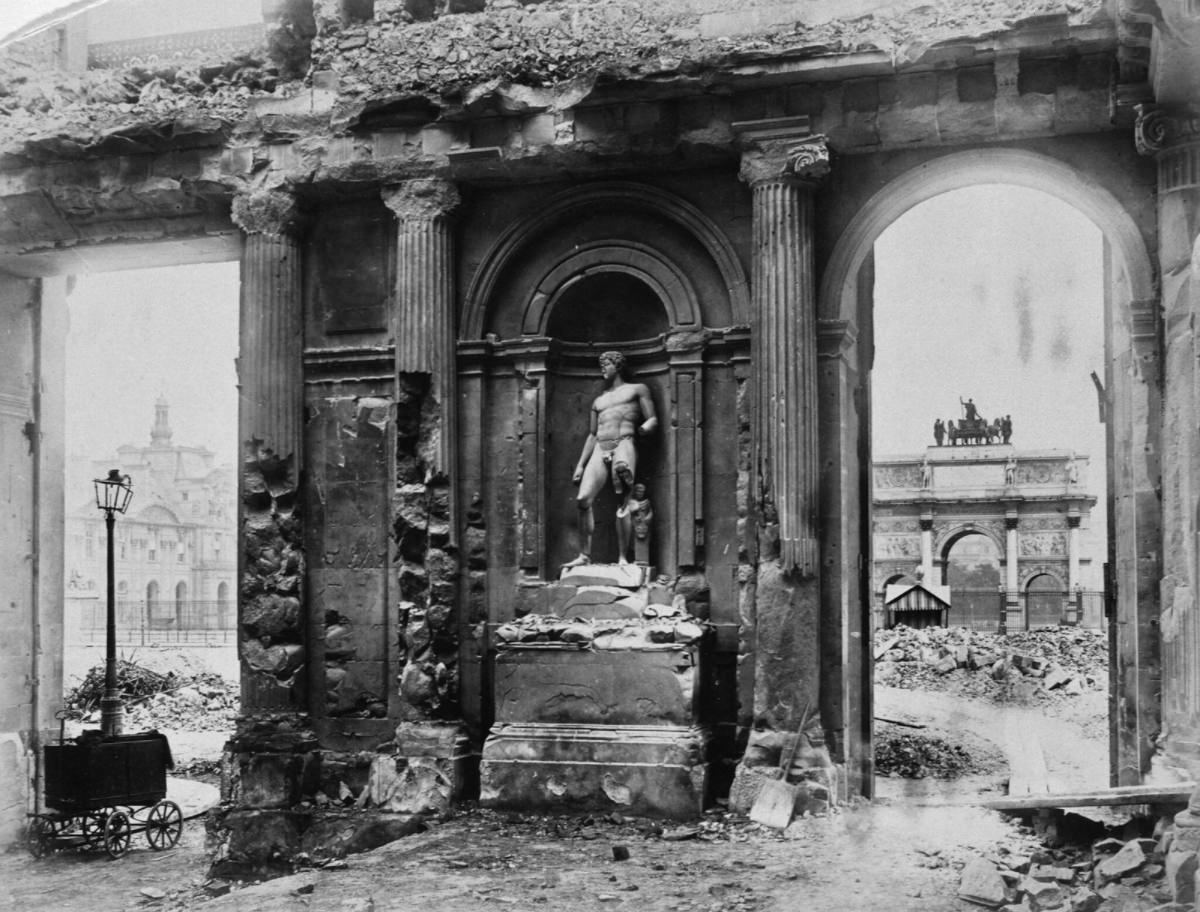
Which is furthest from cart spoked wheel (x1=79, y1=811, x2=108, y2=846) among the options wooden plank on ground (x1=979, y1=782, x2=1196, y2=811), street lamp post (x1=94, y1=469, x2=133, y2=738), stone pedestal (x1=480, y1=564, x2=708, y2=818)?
wooden plank on ground (x1=979, y1=782, x2=1196, y2=811)

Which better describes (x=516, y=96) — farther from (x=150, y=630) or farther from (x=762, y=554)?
(x=150, y=630)

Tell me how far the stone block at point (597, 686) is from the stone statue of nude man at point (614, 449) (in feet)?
3.49

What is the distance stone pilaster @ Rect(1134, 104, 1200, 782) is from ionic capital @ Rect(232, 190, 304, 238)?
7046mm

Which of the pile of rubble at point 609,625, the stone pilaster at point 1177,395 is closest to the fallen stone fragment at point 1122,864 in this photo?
the stone pilaster at point 1177,395

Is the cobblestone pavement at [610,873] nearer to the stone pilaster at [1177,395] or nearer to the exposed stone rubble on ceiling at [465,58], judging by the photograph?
the stone pilaster at [1177,395]

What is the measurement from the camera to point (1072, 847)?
805cm

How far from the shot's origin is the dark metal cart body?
11148 mm

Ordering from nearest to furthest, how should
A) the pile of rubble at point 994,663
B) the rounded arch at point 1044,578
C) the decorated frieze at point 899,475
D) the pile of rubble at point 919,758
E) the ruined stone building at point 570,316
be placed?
the ruined stone building at point 570,316 < the pile of rubble at point 919,758 < the pile of rubble at point 994,663 < the rounded arch at point 1044,578 < the decorated frieze at point 899,475

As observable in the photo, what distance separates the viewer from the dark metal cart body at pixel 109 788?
11148mm

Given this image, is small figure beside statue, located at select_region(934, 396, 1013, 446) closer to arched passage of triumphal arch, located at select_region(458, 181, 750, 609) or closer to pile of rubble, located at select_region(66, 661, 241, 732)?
pile of rubble, located at select_region(66, 661, 241, 732)

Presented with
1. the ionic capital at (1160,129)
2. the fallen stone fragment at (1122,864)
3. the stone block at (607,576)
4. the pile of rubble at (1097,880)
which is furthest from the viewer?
the stone block at (607,576)

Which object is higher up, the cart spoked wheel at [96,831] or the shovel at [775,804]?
the shovel at [775,804]

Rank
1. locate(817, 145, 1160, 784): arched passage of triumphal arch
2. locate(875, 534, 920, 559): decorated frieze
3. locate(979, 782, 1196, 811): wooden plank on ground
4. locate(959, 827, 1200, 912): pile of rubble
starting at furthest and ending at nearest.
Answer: locate(875, 534, 920, 559): decorated frieze, locate(817, 145, 1160, 784): arched passage of triumphal arch, locate(979, 782, 1196, 811): wooden plank on ground, locate(959, 827, 1200, 912): pile of rubble

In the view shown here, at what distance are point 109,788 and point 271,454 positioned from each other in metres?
3.19
